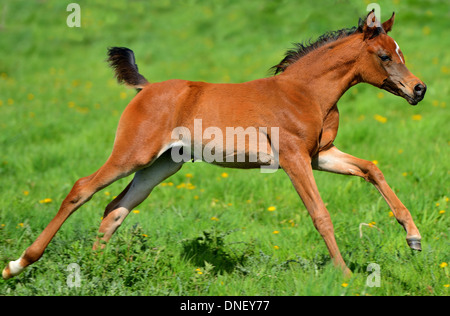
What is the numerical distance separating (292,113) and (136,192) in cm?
152

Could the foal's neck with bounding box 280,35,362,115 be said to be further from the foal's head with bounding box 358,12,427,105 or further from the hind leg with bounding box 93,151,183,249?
the hind leg with bounding box 93,151,183,249

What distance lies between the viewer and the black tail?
15.2ft

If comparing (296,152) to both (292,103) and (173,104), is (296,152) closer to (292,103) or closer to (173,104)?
(292,103)

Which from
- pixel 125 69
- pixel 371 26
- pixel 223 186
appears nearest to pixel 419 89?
pixel 371 26

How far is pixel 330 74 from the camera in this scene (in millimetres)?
4391

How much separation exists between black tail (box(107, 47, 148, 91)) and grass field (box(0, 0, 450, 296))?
1250 millimetres

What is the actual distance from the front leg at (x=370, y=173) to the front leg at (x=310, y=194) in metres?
0.38

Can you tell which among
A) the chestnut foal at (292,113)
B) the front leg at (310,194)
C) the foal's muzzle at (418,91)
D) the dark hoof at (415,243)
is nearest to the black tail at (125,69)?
the chestnut foal at (292,113)

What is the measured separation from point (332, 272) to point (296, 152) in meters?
0.98

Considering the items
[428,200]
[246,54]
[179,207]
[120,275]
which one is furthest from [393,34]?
[120,275]

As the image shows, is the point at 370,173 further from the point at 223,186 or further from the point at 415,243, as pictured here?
the point at 223,186

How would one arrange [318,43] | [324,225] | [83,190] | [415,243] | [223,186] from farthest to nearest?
[223,186] → [318,43] → [83,190] → [324,225] → [415,243]

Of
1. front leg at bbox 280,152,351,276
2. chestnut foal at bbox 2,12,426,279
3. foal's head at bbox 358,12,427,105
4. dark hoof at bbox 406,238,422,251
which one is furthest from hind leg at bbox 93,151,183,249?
dark hoof at bbox 406,238,422,251

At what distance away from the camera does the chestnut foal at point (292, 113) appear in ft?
13.5
